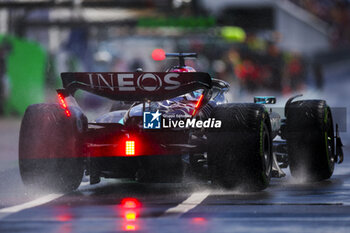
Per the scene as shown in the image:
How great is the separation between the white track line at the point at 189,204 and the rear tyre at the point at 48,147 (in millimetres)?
1408

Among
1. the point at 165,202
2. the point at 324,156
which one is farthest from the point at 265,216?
the point at 324,156

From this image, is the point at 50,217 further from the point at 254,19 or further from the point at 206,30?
the point at 254,19

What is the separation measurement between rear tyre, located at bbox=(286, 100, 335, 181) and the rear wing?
1.95 metres

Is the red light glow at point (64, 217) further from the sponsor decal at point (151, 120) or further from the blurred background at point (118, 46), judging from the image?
the blurred background at point (118, 46)

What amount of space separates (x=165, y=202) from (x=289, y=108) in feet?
9.50

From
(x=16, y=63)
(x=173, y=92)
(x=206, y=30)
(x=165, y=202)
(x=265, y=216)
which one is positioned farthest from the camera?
(x=206, y=30)

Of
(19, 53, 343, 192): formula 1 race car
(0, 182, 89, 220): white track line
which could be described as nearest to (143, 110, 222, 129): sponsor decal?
(19, 53, 343, 192): formula 1 race car

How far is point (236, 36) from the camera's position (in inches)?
2140

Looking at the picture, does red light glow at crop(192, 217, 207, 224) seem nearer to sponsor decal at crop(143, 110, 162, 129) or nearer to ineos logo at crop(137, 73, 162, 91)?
sponsor decal at crop(143, 110, 162, 129)

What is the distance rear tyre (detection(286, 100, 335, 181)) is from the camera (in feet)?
41.7

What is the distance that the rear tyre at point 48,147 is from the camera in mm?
11484

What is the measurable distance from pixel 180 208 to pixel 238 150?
1.31 m

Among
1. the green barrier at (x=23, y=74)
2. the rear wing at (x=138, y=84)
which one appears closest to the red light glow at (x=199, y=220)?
the rear wing at (x=138, y=84)

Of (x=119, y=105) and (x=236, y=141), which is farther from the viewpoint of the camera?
(x=119, y=105)
